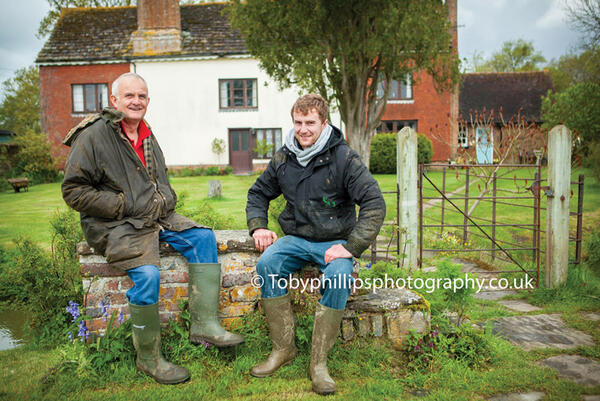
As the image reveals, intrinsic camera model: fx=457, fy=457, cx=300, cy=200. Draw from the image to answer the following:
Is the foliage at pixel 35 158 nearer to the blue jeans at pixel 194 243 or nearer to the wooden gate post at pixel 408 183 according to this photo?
the wooden gate post at pixel 408 183

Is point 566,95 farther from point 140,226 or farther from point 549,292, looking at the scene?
point 140,226

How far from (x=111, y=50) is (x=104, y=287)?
77.6 ft

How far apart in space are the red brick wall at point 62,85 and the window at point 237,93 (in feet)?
16.5

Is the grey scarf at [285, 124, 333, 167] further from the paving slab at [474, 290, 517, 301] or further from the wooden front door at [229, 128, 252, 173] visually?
the wooden front door at [229, 128, 252, 173]

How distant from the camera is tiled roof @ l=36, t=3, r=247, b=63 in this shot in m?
23.7

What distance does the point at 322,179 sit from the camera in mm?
3473

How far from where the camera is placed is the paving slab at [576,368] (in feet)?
10.6

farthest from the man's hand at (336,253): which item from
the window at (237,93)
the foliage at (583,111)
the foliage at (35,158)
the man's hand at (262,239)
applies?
the window at (237,93)

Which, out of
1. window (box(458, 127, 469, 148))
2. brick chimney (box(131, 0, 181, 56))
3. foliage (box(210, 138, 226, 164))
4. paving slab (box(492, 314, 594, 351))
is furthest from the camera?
foliage (box(210, 138, 226, 164))

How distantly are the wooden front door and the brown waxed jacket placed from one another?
21322 millimetres

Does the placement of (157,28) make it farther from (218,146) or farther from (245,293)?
(245,293)

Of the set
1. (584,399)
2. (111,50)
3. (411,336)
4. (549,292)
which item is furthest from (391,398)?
(111,50)

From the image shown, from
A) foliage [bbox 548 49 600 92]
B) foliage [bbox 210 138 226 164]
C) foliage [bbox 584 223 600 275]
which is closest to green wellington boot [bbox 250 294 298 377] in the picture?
foliage [bbox 584 223 600 275]

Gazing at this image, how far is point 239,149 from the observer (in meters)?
24.6
